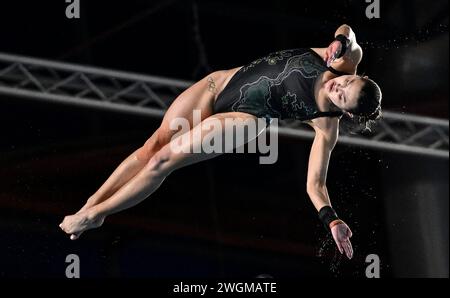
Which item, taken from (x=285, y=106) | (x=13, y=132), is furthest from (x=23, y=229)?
(x=285, y=106)

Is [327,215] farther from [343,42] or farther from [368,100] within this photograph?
[343,42]

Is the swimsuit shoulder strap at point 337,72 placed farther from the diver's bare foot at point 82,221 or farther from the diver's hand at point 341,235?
the diver's bare foot at point 82,221

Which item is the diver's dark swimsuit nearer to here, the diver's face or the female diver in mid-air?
the female diver in mid-air

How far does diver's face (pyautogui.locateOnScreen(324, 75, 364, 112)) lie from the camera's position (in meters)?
3.49

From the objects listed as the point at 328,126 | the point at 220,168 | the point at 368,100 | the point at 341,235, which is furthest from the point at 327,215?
the point at 220,168

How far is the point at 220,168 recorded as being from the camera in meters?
5.46

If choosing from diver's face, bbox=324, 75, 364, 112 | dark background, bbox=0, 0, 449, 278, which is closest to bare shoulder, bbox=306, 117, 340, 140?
diver's face, bbox=324, 75, 364, 112

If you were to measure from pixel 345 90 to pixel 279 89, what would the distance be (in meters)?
0.35

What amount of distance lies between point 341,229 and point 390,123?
1613mm

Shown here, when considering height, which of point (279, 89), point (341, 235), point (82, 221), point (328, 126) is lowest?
point (341, 235)

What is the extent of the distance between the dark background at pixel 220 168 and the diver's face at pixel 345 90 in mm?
1525

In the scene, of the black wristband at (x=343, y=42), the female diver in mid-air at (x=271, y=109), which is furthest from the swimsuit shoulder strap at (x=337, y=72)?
the black wristband at (x=343, y=42)

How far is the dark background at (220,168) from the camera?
5004 mm
